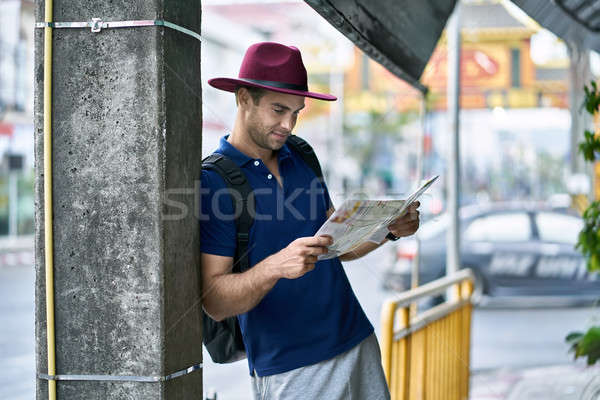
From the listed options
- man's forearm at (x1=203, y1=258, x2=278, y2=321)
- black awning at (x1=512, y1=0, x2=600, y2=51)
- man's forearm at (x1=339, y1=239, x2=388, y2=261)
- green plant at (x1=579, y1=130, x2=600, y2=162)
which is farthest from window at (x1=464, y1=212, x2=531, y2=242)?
man's forearm at (x1=203, y1=258, x2=278, y2=321)

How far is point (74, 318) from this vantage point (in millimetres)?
2098

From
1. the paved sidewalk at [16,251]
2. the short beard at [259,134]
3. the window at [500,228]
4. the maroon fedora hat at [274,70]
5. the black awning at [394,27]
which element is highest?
the black awning at [394,27]

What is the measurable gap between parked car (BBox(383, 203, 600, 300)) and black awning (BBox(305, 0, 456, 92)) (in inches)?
264

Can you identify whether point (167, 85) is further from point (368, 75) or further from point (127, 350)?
point (368, 75)

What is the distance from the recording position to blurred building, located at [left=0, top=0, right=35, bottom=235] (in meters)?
21.3

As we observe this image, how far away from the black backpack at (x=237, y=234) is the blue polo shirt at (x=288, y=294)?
0.03 m

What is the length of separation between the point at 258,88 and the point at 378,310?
29.1 feet

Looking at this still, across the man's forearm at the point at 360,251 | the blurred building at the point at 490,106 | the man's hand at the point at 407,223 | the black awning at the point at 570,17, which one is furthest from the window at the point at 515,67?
the man's hand at the point at 407,223

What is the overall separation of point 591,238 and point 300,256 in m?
2.46

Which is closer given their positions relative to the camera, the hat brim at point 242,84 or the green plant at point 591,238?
the hat brim at point 242,84

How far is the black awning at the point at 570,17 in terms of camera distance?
416cm

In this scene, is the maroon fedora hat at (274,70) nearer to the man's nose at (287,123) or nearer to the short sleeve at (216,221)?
the man's nose at (287,123)

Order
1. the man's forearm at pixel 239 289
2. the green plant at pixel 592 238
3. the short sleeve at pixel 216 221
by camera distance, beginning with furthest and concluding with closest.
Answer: the green plant at pixel 592 238 → the short sleeve at pixel 216 221 → the man's forearm at pixel 239 289

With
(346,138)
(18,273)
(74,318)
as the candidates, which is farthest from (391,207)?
(346,138)
